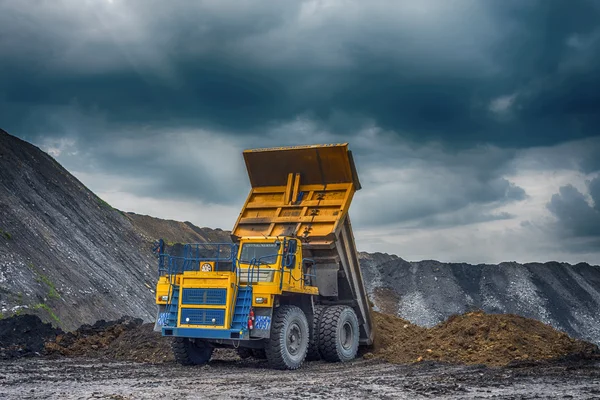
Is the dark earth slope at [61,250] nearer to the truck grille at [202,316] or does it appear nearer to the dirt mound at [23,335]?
the dirt mound at [23,335]

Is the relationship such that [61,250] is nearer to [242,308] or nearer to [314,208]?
[314,208]

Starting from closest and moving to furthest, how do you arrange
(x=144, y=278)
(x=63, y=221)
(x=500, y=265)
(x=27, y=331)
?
(x=27, y=331)
(x=63, y=221)
(x=144, y=278)
(x=500, y=265)

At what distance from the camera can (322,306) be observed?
607 inches

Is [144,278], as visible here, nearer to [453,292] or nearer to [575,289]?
[453,292]

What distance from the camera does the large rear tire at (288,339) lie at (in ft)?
42.9

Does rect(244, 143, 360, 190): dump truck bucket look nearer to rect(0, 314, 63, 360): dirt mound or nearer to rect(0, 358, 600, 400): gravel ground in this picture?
rect(0, 358, 600, 400): gravel ground

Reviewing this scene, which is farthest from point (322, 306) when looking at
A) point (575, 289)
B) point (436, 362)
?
point (575, 289)

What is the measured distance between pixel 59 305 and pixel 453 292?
22900 mm

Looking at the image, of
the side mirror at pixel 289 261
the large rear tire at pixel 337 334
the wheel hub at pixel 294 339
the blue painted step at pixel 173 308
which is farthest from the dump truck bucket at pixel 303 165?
the blue painted step at pixel 173 308

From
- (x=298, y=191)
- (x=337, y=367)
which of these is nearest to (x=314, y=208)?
(x=298, y=191)

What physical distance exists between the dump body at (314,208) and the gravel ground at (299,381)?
80.6 inches

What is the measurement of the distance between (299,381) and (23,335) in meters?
9.77

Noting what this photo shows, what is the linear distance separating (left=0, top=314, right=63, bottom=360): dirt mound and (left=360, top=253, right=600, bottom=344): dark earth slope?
760 inches

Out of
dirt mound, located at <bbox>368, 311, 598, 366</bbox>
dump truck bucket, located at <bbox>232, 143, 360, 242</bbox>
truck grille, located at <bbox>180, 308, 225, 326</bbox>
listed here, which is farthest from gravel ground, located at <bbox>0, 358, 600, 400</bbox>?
dump truck bucket, located at <bbox>232, 143, 360, 242</bbox>
